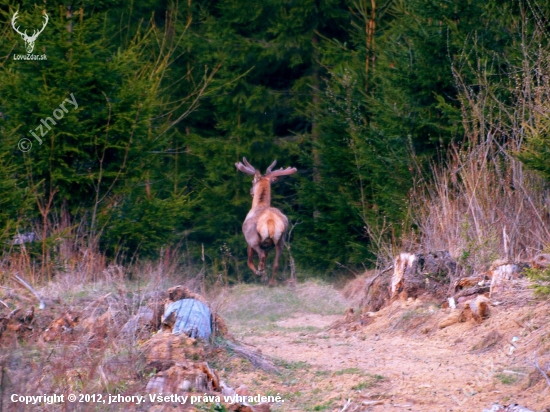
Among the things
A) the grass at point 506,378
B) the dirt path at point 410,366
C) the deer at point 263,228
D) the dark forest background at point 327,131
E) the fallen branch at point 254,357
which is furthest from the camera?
the deer at point 263,228

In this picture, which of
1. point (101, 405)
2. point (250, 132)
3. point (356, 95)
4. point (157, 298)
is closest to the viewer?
point (101, 405)

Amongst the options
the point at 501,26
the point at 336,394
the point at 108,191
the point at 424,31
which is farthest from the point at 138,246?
the point at 336,394

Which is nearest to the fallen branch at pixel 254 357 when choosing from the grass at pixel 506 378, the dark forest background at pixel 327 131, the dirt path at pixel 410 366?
the dirt path at pixel 410 366

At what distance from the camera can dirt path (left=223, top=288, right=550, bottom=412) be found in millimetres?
5867

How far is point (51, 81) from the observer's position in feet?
45.5

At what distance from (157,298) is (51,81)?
23.7 feet

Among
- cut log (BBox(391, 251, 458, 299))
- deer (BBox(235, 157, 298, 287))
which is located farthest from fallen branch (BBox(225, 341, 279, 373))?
deer (BBox(235, 157, 298, 287))

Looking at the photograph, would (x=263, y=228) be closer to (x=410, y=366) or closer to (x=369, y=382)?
(x=410, y=366)

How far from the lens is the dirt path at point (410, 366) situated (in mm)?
5867

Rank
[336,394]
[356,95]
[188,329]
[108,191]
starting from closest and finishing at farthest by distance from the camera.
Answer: [336,394]
[188,329]
[108,191]
[356,95]

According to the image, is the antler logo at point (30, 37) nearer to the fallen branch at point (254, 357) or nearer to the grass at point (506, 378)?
the fallen branch at point (254, 357)

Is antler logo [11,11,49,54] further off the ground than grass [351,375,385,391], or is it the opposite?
antler logo [11,11,49,54]

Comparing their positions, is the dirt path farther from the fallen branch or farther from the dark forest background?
the dark forest background

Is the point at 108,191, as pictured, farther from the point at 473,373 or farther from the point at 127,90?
the point at 473,373
